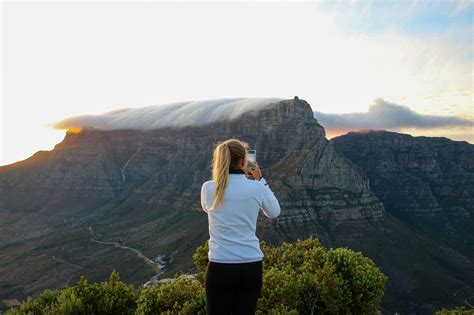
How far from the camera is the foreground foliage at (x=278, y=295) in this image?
16094 mm

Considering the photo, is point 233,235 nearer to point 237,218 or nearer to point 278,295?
point 237,218

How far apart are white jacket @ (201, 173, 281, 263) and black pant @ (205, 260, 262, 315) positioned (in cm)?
15

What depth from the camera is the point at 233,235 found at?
855 cm

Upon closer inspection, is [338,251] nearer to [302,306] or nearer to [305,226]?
[302,306]

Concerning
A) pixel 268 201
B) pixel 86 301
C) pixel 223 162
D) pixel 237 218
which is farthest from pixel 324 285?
pixel 223 162

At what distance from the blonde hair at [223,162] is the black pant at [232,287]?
4.16ft

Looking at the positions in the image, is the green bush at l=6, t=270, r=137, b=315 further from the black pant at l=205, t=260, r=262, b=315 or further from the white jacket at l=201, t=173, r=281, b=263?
the white jacket at l=201, t=173, r=281, b=263

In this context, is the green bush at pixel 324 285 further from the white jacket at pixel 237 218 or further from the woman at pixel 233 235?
the white jacket at pixel 237 218

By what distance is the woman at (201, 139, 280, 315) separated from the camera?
8469mm

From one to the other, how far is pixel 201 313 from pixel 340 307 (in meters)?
5.61

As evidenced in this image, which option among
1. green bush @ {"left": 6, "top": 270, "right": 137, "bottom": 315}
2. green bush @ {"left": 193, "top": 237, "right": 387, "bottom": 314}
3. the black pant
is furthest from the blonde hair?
green bush @ {"left": 6, "top": 270, "right": 137, "bottom": 315}

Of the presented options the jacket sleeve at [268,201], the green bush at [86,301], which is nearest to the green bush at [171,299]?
the green bush at [86,301]

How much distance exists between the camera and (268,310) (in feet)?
51.7

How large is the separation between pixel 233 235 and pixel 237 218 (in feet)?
1.14
